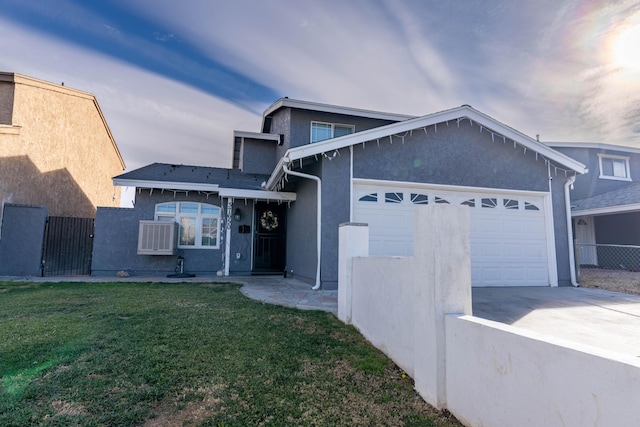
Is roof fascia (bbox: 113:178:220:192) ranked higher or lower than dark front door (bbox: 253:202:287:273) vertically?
higher

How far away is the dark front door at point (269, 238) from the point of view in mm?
11750

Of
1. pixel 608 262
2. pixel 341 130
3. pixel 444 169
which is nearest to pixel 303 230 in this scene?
pixel 444 169

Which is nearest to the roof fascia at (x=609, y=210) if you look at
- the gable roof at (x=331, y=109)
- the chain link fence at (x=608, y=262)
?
the chain link fence at (x=608, y=262)

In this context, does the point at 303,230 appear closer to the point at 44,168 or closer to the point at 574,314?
the point at 574,314

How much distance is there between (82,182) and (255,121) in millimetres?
8875

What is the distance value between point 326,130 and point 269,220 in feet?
12.9

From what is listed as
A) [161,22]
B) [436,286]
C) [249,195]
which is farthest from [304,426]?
[161,22]

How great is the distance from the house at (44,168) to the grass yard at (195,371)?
20.6 feet

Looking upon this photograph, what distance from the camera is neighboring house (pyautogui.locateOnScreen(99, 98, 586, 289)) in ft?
25.8

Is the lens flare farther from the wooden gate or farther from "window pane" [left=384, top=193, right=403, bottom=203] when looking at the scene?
the wooden gate

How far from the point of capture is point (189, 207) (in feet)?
37.7

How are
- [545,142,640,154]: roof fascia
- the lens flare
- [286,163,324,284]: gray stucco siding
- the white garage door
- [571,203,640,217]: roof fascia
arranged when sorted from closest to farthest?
the lens flare, the white garage door, [286,163,324,284]: gray stucco siding, [571,203,640,217]: roof fascia, [545,142,640,154]: roof fascia

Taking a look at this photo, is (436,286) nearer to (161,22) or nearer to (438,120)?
(438,120)

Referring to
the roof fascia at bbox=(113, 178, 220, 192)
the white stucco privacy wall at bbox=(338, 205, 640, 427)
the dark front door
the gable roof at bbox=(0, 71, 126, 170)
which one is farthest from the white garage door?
the gable roof at bbox=(0, 71, 126, 170)
